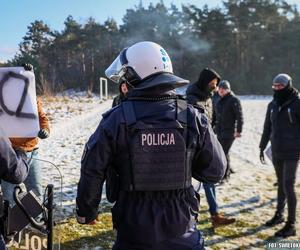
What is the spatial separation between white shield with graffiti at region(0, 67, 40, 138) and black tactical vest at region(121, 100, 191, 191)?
1.11 m

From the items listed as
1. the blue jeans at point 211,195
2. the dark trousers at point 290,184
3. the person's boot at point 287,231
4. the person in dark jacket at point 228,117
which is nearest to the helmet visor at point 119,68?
the blue jeans at point 211,195

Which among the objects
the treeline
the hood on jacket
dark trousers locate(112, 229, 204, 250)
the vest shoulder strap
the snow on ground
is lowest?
the snow on ground

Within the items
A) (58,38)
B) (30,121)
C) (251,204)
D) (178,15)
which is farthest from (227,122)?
(178,15)

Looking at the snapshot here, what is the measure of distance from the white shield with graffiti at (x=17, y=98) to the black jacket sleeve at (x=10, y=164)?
0.82 m

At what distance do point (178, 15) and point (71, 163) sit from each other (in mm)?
41769

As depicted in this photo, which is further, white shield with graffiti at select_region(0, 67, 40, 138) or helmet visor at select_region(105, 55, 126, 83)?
white shield with graffiti at select_region(0, 67, 40, 138)

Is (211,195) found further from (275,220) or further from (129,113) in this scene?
(129,113)

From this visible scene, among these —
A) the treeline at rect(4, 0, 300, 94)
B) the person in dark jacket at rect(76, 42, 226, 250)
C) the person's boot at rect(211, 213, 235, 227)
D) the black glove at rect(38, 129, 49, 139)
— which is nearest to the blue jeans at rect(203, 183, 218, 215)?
the person's boot at rect(211, 213, 235, 227)

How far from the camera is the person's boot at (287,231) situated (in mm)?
4840

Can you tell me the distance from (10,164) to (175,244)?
97 centimetres

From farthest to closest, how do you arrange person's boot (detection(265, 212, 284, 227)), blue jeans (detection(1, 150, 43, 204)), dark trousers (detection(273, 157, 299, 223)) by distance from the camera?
person's boot (detection(265, 212, 284, 227)) < dark trousers (detection(273, 157, 299, 223)) < blue jeans (detection(1, 150, 43, 204))

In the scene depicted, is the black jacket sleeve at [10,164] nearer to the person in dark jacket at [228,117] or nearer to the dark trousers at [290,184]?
the dark trousers at [290,184]

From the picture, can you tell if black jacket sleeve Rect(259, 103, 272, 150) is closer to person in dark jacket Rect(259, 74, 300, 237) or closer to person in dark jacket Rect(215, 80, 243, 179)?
person in dark jacket Rect(259, 74, 300, 237)

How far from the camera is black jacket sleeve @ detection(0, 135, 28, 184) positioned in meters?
2.14
